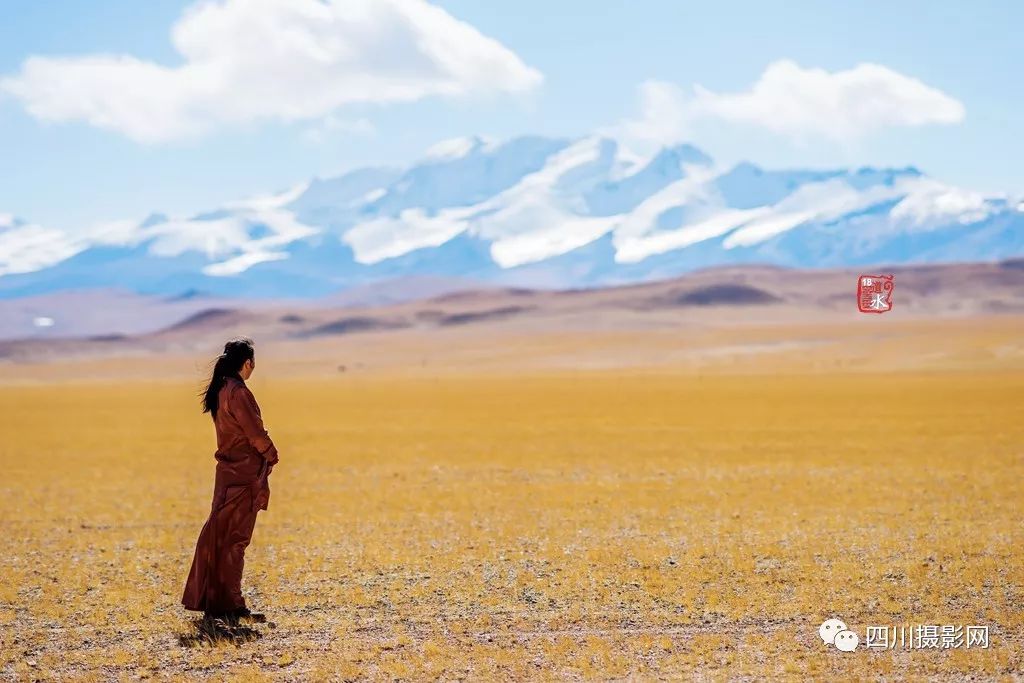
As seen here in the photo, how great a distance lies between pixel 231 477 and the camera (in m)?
8.96

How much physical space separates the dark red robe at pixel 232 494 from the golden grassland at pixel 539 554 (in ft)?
1.70

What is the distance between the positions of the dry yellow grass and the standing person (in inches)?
21.0

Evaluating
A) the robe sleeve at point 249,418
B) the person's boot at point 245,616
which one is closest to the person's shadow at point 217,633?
the person's boot at point 245,616

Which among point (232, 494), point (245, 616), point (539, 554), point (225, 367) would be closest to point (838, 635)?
point (539, 554)

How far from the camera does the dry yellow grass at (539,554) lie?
835 cm

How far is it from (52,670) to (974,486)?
13.4 meters

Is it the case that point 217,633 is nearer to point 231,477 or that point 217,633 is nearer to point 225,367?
point 231,477

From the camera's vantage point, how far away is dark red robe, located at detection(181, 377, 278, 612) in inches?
348

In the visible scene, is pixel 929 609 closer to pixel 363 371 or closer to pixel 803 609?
pixel 803 609

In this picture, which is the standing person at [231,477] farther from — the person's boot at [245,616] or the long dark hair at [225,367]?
the person's boot at [245,616]

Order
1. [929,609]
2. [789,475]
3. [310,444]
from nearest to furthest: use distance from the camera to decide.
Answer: [929,609] → [789,475] → [310,444]

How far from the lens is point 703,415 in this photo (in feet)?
115

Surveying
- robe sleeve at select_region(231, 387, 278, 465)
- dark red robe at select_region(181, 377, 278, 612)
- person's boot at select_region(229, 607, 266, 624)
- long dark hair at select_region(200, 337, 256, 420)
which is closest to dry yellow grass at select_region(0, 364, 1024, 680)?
person's boot at select_region(229, 607, 266, 624)

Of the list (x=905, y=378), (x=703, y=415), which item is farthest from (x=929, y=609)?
(x=905, y=378)
